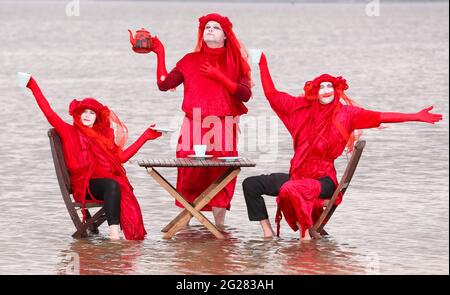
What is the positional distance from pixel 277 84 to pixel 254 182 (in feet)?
59.4

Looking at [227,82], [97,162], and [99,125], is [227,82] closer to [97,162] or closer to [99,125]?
[99,125]

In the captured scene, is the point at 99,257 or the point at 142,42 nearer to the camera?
the point at 99,257

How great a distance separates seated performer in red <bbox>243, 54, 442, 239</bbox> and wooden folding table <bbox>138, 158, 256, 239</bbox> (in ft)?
0.53

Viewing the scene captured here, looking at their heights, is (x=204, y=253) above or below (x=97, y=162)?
below

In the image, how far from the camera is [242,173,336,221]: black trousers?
1224 centimetres

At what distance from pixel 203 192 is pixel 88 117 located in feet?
3.26

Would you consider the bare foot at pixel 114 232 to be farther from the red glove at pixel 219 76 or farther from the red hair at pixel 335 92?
the red hair at pixel 335 92

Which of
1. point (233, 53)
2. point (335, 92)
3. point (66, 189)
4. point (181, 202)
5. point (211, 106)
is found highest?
point (233, 53)

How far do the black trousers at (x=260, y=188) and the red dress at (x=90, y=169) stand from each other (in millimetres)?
791

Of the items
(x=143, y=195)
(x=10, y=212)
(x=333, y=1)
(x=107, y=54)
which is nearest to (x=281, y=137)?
(x=143, y=195)

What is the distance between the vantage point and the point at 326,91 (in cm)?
1232

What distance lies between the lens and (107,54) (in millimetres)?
41781

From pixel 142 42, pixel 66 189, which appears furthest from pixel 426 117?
pixel 66 189
